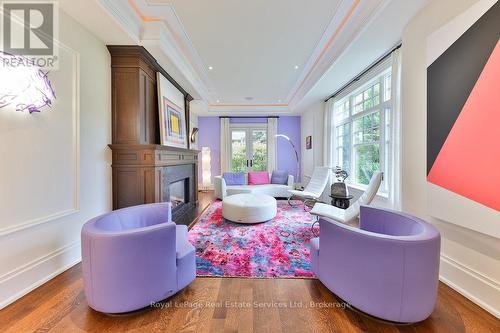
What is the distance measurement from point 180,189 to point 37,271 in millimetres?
2706

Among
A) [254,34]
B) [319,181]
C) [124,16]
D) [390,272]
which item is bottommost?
[390,272]

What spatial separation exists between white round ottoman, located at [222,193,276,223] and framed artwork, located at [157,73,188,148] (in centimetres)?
156

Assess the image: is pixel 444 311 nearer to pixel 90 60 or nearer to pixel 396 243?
pixel 396 243

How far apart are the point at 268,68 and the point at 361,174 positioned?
9.34ft

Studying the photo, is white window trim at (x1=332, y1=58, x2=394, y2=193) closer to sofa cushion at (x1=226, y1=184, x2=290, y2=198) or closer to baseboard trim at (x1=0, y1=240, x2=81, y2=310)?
sofa cushion at (x1=226, y1=184, x2=290, y2=198)

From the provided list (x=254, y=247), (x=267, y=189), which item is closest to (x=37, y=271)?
(x=254, y=247)

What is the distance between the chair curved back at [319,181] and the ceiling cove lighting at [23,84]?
4384 millimetres

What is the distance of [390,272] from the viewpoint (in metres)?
1.28

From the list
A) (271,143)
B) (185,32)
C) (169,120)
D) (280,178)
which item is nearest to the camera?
(185,32)

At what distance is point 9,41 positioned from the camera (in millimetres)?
1642

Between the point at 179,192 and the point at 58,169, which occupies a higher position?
the point at 58,169

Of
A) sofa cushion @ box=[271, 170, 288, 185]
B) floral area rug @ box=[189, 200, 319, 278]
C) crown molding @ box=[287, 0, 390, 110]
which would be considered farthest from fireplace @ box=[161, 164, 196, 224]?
crown molding @ box=[287, 0, 390, 110]

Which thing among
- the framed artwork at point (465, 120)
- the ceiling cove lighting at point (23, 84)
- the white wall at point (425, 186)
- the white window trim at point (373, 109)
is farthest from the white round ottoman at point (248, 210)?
the ceiling cove lighting at point (23, 84)

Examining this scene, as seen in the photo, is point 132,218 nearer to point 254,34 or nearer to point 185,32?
point 185,32
